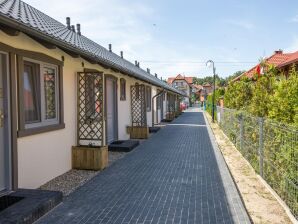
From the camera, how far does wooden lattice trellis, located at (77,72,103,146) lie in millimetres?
7988

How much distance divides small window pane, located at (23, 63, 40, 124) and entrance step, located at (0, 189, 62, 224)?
144cm

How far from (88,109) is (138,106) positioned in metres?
6.34

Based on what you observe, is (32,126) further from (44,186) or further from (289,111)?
(289,111)

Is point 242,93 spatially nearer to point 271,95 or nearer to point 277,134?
point 271,95

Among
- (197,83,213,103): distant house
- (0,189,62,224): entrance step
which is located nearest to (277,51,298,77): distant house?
(0,189,62,224): entrance step

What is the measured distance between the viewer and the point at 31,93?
6.06 m

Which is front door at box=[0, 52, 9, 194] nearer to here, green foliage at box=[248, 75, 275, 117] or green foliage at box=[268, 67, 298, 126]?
green foliage at box=[268, 67, 298, 126]

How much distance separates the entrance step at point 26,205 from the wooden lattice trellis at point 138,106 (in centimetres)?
919

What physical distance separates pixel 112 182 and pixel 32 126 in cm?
196

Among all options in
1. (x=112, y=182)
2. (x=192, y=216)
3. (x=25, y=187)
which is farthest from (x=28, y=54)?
(x=192, y=216)

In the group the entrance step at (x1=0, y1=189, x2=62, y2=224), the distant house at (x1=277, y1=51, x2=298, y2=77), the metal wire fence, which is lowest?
the entrance step at (x1=0, y1=189, x2=62, y2=224)

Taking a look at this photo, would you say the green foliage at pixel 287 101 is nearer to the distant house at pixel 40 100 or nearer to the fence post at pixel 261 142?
the fence post at pixel 261 142

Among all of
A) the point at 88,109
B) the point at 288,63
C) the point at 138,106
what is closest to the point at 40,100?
the point at 88,109

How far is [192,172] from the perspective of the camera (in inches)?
298
